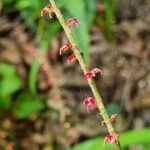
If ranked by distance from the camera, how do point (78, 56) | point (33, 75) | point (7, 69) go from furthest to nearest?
point (7, 69) → point (33, 75) → point (78, 56)

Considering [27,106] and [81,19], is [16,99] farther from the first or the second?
[81,19]

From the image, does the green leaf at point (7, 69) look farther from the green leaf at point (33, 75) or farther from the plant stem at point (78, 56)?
the plant stem at point (78, 56)

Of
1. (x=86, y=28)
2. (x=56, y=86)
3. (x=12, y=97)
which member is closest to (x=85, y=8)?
(x=86, y=28)

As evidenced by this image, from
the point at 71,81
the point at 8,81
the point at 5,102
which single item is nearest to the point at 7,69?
the point at 8,81

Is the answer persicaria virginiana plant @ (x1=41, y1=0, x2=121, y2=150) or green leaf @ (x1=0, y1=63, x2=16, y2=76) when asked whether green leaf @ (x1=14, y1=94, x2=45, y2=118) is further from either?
persicaria virginiana plant @ (x1=41, y1=0, x2=121, y2=150)

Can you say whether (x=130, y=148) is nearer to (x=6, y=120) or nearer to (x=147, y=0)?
(x=6, y=120)

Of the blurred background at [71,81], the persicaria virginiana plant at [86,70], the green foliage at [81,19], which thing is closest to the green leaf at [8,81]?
the blurred background at [71,81]

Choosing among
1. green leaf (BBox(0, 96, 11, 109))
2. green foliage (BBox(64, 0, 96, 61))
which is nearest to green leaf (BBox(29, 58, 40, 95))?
green leaf (BBox(0, 96, 11, 109))
